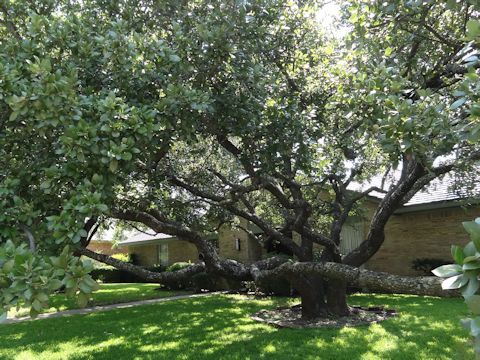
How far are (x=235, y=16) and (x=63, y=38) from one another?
81.7 inches

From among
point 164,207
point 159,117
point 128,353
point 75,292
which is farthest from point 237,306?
point 75,292

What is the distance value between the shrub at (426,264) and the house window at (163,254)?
1635cm

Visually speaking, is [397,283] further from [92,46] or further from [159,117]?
[92,46]

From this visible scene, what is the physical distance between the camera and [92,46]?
4656 millimetres

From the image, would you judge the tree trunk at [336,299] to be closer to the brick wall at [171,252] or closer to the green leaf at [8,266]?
the green leaf at [8,266]

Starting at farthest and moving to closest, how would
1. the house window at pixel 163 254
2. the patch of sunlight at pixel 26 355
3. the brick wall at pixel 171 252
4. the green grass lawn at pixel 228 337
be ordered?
the house window at pixel 163 254
the brick wall at pixel 171 252
the patch of sunlight at pixel 26 355
the green grass lawn at pixel 228 337

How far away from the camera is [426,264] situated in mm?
15156

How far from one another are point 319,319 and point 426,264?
7203 millimetres

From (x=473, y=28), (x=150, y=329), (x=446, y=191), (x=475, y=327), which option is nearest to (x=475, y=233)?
(x=475, y=327)

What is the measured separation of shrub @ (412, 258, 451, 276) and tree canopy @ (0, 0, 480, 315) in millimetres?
6854

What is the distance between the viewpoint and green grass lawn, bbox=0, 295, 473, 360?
7082mm

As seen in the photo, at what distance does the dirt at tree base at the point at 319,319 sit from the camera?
9.29m

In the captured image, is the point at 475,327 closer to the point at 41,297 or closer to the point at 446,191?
the point at 41,297

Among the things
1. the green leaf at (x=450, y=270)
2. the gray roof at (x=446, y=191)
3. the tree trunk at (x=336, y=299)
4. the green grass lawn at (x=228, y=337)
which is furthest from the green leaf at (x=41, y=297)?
the gray roof at (x=446, y=191)
